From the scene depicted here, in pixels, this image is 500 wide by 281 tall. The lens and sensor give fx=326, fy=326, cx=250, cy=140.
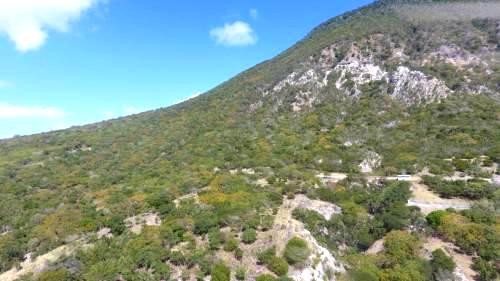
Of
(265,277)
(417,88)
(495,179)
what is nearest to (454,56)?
(417,88)

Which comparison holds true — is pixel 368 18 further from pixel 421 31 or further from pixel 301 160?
pixel 301 160

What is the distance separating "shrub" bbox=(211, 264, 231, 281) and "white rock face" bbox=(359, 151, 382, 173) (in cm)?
2821

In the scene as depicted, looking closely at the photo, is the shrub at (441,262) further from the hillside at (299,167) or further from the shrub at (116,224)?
the shrub at (116,224)

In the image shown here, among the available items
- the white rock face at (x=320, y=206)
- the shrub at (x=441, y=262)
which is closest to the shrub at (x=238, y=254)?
the white rock face at (x=320, y=206)

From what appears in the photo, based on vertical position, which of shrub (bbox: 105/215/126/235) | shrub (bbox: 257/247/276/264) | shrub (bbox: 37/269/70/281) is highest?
shrub (bbox: 37/269/70/281)

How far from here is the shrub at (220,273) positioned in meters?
19.7

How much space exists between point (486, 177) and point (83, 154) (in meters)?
68.7

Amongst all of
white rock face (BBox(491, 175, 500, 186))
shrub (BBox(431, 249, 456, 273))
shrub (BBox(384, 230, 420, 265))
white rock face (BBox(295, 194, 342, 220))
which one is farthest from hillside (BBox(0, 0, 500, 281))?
white rock face (BBox(491, 175, 500, 186))

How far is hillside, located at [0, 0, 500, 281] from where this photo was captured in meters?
23.0

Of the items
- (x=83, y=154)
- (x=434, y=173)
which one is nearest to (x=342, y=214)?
(x=434, y=173)

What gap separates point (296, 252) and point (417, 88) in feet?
173

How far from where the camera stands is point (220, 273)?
19938mm

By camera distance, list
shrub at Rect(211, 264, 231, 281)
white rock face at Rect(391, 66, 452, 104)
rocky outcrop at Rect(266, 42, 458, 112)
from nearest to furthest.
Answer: shrub at Rect(211, 264, 231, 281), white rock face at Rect(391, 66, 452, 104), rocky outcrop at Rect(266, 42, 458, 112)

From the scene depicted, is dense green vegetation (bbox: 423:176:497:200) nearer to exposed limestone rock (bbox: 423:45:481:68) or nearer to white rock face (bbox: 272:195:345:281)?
white rock face (bbox: 272:195:345:281)
